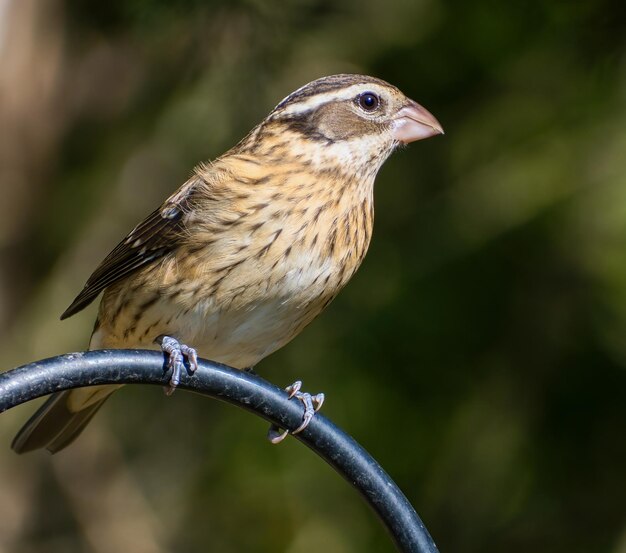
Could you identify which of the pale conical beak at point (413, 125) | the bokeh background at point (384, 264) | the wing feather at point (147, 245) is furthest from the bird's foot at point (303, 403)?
the bokeh background at point (384, 264)

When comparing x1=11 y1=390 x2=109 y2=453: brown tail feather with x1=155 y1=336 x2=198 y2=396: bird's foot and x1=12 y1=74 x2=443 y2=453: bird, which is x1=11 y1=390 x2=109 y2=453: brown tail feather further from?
x1=155 y1=336 x2=198 y2=396: bird's foot

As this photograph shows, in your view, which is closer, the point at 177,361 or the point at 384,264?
the point at 177,361

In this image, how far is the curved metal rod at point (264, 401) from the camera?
224 cm

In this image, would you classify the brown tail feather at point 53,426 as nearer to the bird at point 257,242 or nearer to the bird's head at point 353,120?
the bird at point 257,242

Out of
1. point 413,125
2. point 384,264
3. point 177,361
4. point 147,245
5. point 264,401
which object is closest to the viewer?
point 264,401

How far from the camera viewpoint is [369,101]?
147 inches

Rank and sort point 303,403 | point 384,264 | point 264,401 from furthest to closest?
point 384,264, point 303,403, point 264,401

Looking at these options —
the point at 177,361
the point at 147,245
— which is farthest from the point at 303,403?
the point at 147,245

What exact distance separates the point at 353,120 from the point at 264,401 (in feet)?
4.62

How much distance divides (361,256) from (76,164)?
91.0 inches

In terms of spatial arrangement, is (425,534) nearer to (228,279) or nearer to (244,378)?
(244,378)

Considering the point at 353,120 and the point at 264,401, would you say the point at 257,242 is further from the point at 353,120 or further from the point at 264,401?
the point at 264,401

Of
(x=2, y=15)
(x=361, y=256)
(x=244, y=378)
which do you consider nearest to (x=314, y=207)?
(x=361, y=256)

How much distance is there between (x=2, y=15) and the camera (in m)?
5.05
